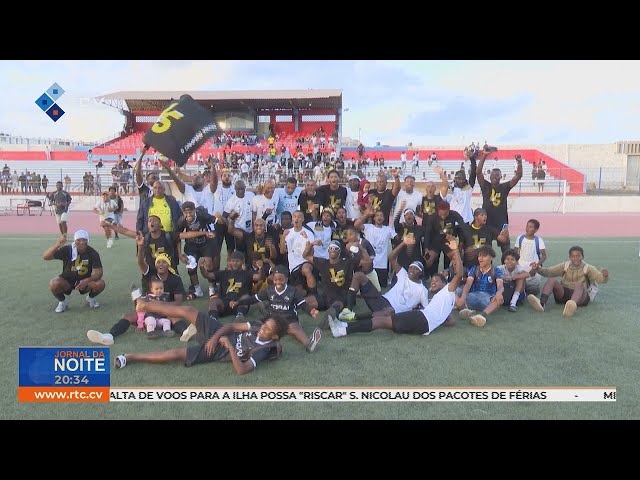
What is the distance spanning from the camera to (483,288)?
716 centimetres

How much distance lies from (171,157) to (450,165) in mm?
31395

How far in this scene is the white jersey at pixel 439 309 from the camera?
6.05 m

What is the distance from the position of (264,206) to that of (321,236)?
4.75ft

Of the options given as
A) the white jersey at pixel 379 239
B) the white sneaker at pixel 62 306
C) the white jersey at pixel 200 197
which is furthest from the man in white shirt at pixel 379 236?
the white sneaker at pixel 62 306

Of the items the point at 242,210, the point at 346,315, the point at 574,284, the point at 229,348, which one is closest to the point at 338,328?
the point at 346,315

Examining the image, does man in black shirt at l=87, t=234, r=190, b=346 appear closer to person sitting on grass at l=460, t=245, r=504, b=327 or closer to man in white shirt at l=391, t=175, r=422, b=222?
person sitting on grass at l=460, t=245, r=504, b=327

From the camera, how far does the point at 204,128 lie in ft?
23.6

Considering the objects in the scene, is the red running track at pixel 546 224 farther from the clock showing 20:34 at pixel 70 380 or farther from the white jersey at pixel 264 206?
the clock showing 20:34 at pixel 70 380

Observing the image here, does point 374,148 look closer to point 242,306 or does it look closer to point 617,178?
point 617,178

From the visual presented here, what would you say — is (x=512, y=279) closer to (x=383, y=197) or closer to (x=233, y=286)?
(x=383, y=197)

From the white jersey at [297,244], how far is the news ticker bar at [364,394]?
10.4ft

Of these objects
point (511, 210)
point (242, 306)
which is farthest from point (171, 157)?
point (511, 210)

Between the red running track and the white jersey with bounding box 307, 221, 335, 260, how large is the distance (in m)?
11.3

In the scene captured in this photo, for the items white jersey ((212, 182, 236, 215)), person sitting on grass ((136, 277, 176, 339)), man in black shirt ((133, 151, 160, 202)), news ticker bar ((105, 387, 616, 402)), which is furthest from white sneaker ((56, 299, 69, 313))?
news ticker bar ((105, 387, 616, 402))
